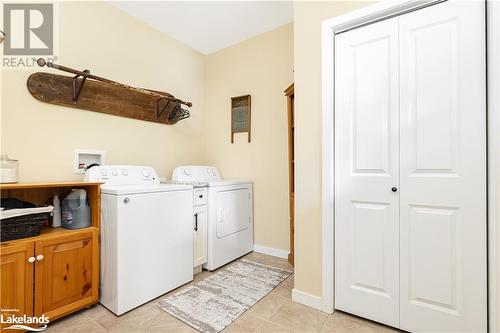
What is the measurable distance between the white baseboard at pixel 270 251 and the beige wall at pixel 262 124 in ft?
0.15

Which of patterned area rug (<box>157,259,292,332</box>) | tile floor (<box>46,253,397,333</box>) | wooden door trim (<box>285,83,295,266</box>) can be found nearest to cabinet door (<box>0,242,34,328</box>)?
tile floor (<box>46,253,397,333</box>)

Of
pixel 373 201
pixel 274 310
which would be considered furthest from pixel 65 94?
pixel 373 201

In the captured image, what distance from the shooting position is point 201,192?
231cm

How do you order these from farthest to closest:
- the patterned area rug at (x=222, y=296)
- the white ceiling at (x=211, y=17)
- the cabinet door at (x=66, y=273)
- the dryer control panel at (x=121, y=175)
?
1. the white ceiling at (x=211, y=17)
2. the dryer control panel at (x=121, y=175)
3. the patterned area rug at (x=222, y=296)
4. the cabinet door at (x=66, y=273)

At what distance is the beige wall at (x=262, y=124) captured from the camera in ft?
8.91

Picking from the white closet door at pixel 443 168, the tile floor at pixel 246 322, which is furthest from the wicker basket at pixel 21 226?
the white closet door at pixel 443 168

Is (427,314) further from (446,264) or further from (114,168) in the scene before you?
(114,168)

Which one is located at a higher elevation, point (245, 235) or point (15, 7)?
point (15, 7)

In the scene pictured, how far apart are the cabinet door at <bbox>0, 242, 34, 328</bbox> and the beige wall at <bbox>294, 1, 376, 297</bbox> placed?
1.73 metres

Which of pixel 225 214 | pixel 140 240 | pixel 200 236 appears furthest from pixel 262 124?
pixel 140 240

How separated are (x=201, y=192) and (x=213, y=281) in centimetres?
82

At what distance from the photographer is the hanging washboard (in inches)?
117

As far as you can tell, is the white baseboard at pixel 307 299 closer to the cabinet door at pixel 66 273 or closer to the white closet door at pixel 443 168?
the white closet door at pixel 443 168

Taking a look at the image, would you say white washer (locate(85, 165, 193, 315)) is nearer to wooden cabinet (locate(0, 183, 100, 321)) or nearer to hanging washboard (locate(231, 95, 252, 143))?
wooden cabinet (locate(0, 183, 100, 321))
